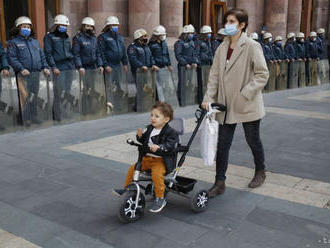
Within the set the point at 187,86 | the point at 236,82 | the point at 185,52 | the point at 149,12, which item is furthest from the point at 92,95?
the point at 149,12

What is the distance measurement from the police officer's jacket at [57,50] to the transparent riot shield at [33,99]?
2.24 ft

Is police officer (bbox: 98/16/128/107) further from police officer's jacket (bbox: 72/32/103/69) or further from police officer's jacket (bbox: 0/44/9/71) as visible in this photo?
police officer's jacket (bbox: 0/44/9/71)

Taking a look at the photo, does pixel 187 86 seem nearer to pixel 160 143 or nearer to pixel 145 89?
pixel 145 89

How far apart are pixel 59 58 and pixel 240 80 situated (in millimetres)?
5070

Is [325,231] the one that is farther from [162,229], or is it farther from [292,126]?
[292,126]

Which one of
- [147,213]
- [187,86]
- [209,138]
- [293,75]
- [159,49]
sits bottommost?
[147,213]

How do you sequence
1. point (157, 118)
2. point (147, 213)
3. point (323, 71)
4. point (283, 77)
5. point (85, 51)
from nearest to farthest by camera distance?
point (157, 118)
point (147, 213)
point (85, 51)
point (283, 77)
point (323, 71)

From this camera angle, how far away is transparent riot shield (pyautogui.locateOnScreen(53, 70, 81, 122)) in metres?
8.17

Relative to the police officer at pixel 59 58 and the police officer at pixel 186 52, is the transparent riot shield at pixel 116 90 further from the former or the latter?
the police officer at pixel 186 52

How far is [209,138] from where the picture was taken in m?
4.32

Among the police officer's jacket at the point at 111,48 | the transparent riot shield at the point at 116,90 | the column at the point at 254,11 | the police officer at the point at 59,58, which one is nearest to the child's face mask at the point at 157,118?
the police officer at the point at 59,58

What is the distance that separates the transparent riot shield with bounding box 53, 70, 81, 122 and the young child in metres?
4.60

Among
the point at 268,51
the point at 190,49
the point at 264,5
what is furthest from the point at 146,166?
the point at 264,5

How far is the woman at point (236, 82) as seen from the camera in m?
4.46
